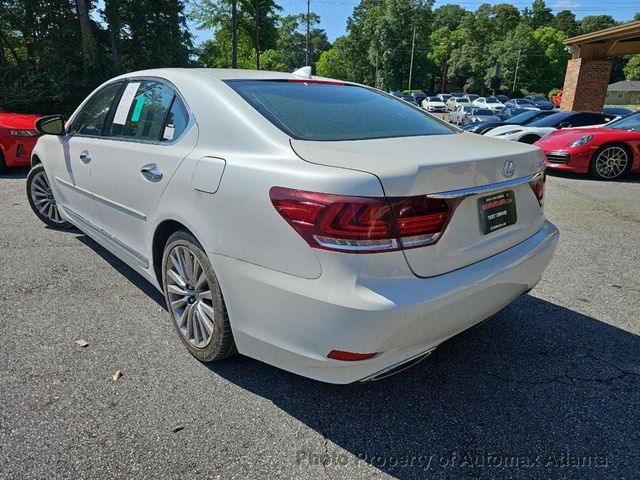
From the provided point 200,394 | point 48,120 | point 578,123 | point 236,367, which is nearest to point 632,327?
point 236,367

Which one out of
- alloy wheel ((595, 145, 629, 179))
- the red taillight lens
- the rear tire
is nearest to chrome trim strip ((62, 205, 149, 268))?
the red taillight lens

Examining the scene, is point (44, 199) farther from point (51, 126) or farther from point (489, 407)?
point (489, 407)

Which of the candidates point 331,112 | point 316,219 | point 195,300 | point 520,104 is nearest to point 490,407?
point 316,219

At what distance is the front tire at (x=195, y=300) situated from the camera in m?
2.27

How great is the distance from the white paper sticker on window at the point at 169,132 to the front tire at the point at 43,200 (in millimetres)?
2731

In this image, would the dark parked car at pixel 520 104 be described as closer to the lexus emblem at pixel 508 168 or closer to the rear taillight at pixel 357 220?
the lexus emblem at pixel 508 168

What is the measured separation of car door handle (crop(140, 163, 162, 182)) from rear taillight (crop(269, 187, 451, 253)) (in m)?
1.05

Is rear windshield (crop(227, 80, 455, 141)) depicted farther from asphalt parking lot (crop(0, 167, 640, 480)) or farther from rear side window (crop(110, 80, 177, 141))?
asphalt parking lot (crop(0, 167, 640, 480))

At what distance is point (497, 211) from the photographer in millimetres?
2131

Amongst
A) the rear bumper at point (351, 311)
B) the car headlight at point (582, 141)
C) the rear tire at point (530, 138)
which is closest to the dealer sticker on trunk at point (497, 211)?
the rear bumper at point (351, 311)

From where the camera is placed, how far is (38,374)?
8.02ft

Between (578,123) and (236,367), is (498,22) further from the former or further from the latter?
(236,367)

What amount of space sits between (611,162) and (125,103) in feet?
26.6

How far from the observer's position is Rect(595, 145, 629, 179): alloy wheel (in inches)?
313
